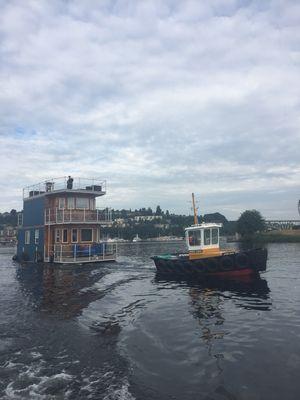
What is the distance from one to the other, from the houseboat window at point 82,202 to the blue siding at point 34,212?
4.45 m

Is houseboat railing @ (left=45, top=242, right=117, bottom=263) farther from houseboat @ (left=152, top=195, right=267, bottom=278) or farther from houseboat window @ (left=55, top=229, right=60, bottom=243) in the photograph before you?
houseboat @ (left=152, top=195, right=267, bottom=278)

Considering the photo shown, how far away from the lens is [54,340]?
12344mm

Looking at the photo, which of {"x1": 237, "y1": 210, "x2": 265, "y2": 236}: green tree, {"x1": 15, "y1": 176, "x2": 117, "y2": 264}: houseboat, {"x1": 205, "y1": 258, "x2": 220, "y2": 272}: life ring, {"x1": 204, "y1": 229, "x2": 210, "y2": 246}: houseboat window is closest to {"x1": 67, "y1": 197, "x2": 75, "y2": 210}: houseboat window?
{"x1": 15, "y1": 176, "x2": 117, "y2": 264}: houseboat

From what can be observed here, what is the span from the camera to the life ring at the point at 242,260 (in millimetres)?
26719

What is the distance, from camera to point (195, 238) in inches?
1167

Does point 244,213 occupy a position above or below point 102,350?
above

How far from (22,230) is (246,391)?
1724 inches

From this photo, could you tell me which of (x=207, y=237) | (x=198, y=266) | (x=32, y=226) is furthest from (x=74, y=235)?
(x=198, y=266)

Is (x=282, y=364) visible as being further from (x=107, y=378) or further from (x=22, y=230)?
(x=22, y=230)

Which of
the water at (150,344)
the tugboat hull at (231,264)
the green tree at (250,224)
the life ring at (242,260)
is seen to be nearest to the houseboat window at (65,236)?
the tugboat hull at (231,264)

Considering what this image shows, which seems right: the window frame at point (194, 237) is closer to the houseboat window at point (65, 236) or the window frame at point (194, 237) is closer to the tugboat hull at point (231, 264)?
the tugboat hull at point (231, 264)

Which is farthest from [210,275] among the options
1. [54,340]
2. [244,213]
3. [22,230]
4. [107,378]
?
[244,213]

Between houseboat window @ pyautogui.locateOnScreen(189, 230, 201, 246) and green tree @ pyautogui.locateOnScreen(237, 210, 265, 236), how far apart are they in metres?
103

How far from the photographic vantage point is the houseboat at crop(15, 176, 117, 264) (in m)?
39.5
